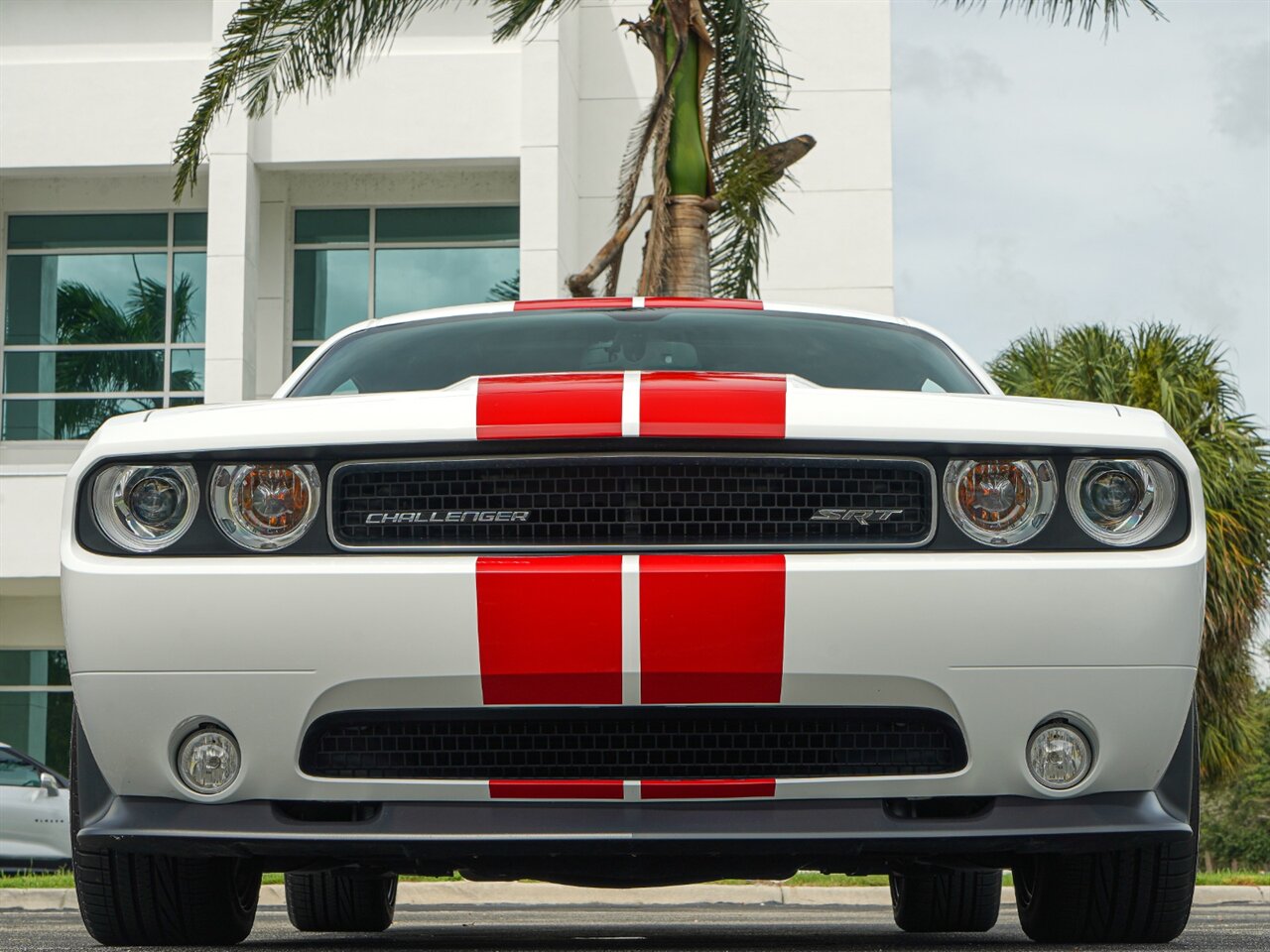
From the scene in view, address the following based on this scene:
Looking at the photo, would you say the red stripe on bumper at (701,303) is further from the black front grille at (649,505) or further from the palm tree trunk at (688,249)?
the palm tree trunk at (688,249)

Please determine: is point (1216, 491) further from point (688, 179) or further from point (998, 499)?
point (998, 499)

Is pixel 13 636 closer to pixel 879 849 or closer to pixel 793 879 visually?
pixel 793 879

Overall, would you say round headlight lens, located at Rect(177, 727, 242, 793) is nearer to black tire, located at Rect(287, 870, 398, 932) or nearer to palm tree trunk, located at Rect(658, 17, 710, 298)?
black tire, located at Rect(287, 870, 398, 932)

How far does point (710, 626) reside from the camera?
9.58ft

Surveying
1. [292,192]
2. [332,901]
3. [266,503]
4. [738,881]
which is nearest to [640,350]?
[266,503]

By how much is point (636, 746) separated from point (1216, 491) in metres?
14.2

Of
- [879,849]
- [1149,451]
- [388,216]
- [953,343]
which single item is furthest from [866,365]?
[388,216]

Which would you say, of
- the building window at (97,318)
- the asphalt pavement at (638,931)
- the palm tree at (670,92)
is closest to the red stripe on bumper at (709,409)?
the asphalt pavement at (638,931)

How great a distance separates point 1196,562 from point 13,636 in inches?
824

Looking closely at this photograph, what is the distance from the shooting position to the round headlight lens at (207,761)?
3.13 m

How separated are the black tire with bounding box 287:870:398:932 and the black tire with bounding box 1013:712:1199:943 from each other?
209 centimetres

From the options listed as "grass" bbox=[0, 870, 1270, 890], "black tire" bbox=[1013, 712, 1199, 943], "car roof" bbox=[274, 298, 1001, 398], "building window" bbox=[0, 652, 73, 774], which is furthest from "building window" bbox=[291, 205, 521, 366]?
"black tire" bbox=[1013, 712, 1199, 943]

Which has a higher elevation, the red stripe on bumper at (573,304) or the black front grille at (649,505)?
the red stripe on bumper at (573,304)

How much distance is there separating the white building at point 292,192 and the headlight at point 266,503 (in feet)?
57.0
